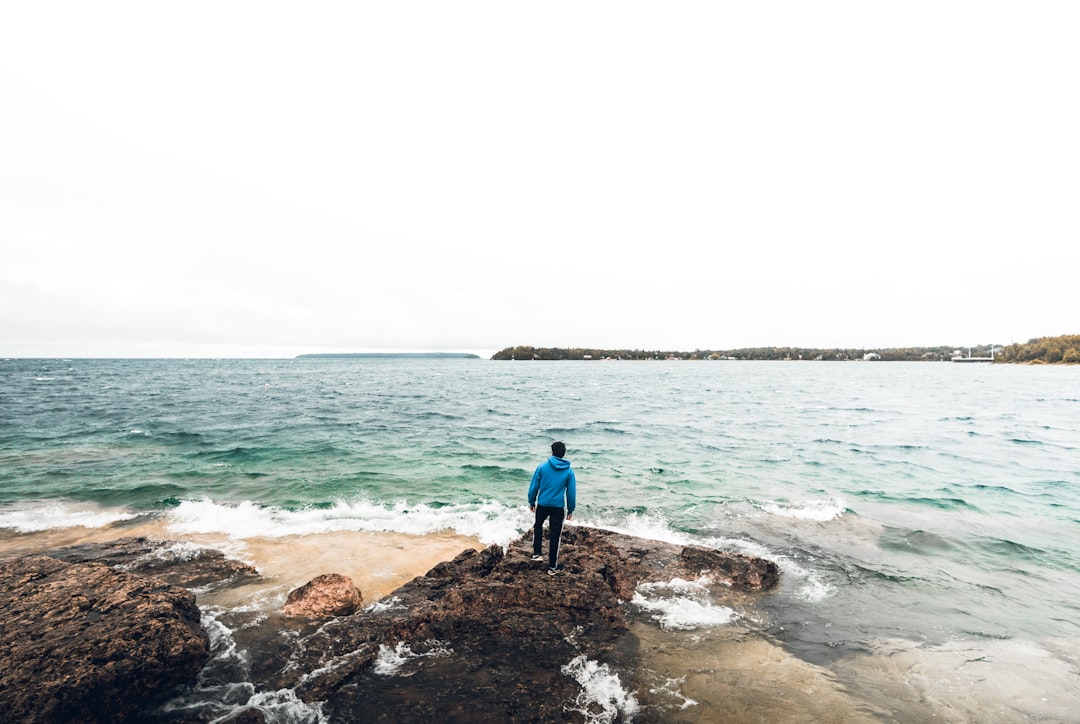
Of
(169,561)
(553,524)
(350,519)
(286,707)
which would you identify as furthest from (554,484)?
(169,561)

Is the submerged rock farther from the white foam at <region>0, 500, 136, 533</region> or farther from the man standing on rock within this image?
the white foam at <region>0, 500, 136, 533</region>

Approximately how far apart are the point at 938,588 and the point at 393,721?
12.0 metres

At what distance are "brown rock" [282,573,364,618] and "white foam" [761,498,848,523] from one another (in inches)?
520

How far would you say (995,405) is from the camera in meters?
52.2

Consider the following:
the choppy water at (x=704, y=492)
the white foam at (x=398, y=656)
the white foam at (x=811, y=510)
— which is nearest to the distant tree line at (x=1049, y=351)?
the choppy water at (x=704, y=492)

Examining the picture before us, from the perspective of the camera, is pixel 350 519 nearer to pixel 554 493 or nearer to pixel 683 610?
pixel 554 493

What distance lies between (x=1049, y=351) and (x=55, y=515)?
262 meters

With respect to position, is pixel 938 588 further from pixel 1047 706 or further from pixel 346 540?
pixel 346 540

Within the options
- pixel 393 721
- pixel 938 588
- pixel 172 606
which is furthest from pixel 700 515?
pixel 172 606

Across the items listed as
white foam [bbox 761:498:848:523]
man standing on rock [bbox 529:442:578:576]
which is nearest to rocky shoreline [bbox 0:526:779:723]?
man standing on rock [bbox 529:442:578:576]

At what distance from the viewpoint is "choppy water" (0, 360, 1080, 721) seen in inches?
401

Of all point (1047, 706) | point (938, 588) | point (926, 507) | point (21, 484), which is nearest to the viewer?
point (1047, 706)

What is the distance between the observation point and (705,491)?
18141mm

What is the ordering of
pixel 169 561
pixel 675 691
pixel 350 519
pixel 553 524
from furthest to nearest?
pixel 350 519
pixel 169 561
pixel 553 524
pixel 675 691
